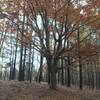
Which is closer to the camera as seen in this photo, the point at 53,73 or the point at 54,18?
the point at 54,18

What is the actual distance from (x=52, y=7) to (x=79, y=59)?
5038 mm

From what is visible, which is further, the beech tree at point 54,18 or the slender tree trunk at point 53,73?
the slender tree trunk at point 53,73

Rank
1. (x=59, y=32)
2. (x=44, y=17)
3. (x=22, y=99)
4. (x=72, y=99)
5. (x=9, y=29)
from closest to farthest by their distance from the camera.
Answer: (x=22, y=99), (x=72, y=99), (x=44, y=17), (x=59, y=32), (x=9, y=29)

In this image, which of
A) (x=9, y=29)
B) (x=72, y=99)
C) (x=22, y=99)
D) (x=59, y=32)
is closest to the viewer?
(x=22, y=99)

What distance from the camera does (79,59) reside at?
56.0ft

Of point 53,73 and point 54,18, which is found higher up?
point 54,18

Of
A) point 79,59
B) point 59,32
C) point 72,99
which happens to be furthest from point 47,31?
point 72,99

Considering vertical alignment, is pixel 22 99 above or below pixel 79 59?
below

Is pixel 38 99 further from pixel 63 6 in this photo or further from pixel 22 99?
pixel 63 6

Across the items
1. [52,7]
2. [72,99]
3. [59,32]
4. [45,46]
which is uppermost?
[52,7]

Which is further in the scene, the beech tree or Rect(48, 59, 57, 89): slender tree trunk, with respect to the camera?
Rect(48, 59, 57, 89): slender tree trunk

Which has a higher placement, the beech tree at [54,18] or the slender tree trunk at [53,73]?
the beech tree at [54,18]

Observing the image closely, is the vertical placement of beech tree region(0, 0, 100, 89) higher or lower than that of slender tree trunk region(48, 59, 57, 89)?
higher

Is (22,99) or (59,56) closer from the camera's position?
(22,99)
